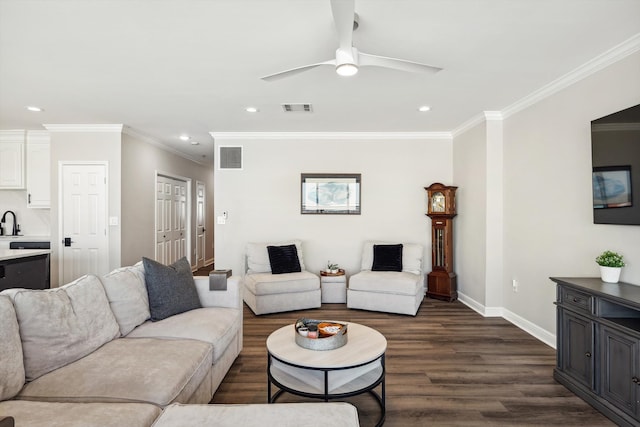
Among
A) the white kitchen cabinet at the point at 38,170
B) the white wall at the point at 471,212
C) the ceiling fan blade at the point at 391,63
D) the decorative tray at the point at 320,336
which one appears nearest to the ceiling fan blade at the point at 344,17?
the ceiling fan blade at the point at 391,63

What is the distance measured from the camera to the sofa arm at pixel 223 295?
2.93m

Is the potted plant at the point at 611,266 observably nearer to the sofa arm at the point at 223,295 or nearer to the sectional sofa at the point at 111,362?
the sectional sofa at the point at 111,362

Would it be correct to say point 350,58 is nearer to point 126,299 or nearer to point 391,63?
point 391,63

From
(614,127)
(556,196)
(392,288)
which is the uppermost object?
(614,127)

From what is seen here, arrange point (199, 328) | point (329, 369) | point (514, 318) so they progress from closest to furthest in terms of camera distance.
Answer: point (329, 369) < point (199, 328) < point (514, 318)

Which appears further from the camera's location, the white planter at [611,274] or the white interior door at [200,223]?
the white interior door at [200,223]

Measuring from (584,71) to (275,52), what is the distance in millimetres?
2617

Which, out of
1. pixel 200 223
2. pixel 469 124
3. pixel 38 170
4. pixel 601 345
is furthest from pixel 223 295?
pixel 200 223

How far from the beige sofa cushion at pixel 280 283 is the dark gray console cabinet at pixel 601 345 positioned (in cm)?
274

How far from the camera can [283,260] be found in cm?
473

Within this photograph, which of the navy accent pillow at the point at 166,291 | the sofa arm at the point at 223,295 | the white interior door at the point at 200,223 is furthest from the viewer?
the white interior door at the point at 200,223

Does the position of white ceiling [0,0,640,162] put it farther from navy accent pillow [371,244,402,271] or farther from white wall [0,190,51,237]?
white wall [0,190,51,237]

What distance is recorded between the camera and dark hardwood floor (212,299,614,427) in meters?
2.16

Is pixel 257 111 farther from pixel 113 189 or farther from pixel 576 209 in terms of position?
pixel 576 209
